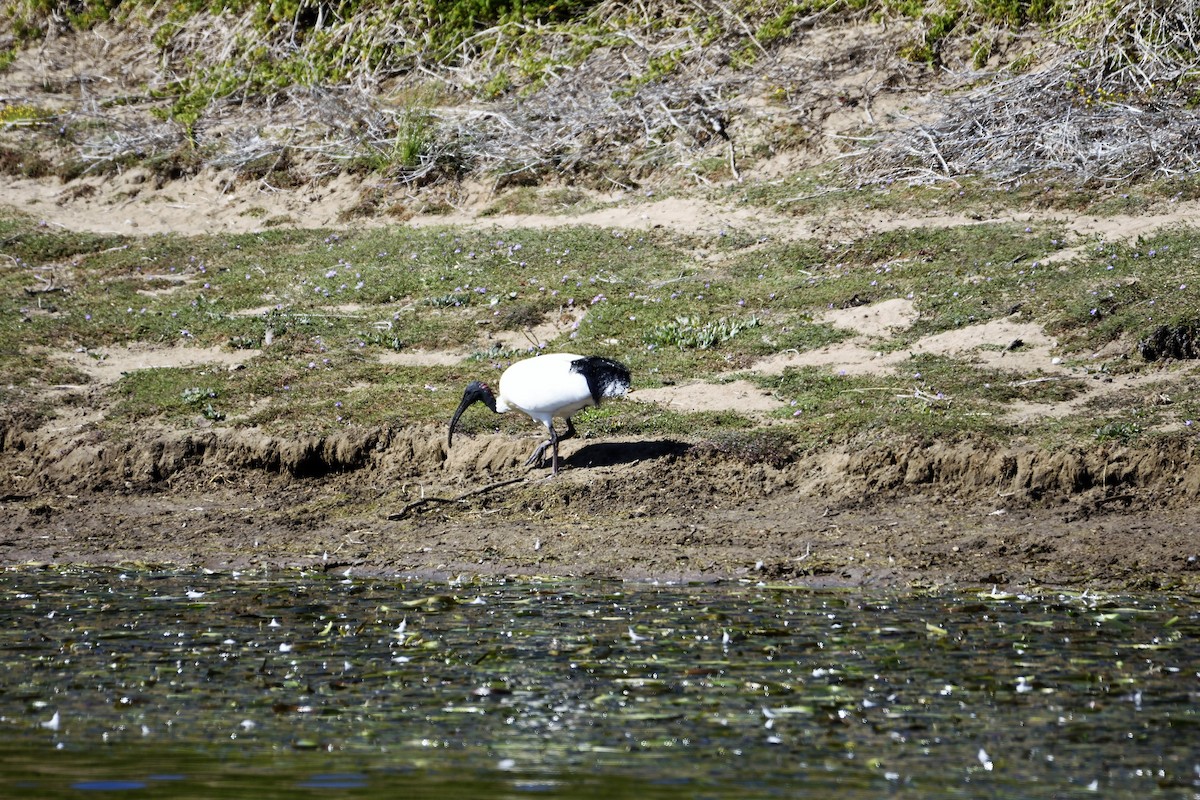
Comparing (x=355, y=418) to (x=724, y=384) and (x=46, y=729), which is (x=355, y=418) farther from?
(x=46, y=729)

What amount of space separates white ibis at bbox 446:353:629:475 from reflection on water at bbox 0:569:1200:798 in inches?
80.4

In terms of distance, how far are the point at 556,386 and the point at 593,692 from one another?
4.27 m

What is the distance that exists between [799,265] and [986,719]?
8732 mm

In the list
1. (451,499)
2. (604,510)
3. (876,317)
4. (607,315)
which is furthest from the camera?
(607,315)

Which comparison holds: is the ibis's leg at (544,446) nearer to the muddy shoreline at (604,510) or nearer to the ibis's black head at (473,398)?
the muddy shoreline at (604,510)

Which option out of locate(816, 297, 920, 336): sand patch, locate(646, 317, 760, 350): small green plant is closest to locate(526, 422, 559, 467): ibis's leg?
locate(646, 317, 760, 350): small green plant

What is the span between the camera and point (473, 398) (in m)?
11.0

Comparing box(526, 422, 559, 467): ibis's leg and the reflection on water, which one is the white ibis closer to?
box(526, 422, 559, 467): ibis's leg

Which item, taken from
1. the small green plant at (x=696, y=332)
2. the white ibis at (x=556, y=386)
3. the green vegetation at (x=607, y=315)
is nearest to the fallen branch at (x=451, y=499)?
the white ibis at (x=556, y=386)

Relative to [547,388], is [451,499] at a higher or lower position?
lower

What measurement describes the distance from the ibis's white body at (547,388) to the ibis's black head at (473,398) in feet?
1.16

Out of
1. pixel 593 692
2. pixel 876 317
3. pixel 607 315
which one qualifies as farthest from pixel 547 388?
pixel 593 692

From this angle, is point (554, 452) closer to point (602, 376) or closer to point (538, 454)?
point (538, 454)

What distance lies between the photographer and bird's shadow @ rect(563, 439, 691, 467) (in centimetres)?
1052
